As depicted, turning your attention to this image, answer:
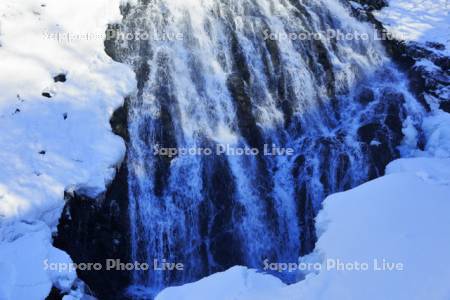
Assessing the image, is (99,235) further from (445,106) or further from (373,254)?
(445,106)

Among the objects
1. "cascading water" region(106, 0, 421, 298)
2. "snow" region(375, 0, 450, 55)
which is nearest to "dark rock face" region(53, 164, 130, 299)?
"cascading water" region(106, 0, 421, 298)

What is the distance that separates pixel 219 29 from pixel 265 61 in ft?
4.92

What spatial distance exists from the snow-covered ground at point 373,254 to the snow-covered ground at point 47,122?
267 cm

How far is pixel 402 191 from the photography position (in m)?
10.1

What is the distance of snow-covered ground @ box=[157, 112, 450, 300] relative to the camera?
8219 mm

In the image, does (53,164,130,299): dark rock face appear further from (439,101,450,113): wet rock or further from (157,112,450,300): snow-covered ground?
(439,101,450,113): wet rock

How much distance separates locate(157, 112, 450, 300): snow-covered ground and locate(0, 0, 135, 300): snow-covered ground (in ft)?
8.75

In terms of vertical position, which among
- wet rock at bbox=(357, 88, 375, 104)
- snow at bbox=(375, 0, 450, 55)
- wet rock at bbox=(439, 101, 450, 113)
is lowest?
wet rock at bbox=(357, 88, 375, 104)

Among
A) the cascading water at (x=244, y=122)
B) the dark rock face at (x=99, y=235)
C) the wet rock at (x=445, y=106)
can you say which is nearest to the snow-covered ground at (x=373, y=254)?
the cascading water at (x=244, y=122)

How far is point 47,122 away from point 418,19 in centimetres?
1109

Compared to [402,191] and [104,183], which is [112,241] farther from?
[402,191]

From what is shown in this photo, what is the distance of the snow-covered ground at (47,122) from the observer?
31.6 feet

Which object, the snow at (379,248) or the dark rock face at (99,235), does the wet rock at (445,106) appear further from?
the dark rock face at (99,235)

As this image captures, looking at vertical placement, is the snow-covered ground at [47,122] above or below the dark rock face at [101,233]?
above
